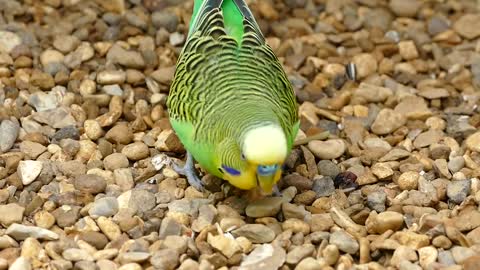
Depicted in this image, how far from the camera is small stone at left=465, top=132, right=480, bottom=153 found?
534 centimetres

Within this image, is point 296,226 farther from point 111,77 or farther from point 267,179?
point 111,77

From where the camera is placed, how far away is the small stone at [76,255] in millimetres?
4348

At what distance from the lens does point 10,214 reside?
4637 millimetres

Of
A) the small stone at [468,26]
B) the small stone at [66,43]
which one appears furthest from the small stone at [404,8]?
the small stone at [66,43]

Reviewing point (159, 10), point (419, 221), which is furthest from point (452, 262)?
point (159, 10)

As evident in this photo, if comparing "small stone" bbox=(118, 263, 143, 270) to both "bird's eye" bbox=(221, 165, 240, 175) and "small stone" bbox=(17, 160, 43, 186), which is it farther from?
"small stone" bbox=(17, 160, 43, 186)

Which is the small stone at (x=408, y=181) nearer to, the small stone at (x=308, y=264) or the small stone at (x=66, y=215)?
the small stone at (x=308, y=264)

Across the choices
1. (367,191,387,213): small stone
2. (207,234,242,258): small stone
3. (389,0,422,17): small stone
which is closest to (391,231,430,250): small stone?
(367,191,387,213): small stone

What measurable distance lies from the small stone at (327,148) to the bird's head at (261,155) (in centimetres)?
113

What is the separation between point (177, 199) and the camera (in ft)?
16.0

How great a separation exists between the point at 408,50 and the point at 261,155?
9.08ft

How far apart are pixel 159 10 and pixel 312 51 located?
120 cm

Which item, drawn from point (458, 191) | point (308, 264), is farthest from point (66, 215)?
point (458, 191)

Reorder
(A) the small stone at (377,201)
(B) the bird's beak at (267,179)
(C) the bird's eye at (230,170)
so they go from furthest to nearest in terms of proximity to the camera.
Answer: (A) the small stone at (377,201) → (C) the bird's eye at (230,170) → (B) the bird's beak at (267,179)
